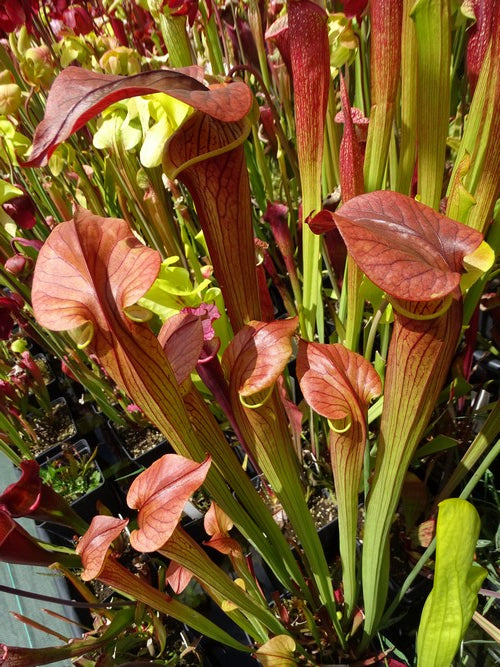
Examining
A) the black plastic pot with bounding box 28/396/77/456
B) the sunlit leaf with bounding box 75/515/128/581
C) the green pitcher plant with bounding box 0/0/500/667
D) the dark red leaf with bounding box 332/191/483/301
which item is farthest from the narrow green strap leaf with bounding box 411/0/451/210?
the black plastic pot with bounding box 28/396/77/456

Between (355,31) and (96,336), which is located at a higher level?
(355,31)

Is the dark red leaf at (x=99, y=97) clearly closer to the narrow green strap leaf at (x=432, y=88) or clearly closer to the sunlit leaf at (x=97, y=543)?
the narrow green strap leaf at (x=432, y=88)

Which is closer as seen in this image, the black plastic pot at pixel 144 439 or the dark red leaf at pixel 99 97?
the dark red leaf at pixel 99 97

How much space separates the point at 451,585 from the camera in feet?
1.37

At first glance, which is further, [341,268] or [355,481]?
[341,268]

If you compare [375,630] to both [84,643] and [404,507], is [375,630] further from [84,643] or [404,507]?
[84,643]

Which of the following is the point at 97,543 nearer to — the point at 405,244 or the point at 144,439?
the point at 405,244

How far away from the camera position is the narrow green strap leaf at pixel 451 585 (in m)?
0.39

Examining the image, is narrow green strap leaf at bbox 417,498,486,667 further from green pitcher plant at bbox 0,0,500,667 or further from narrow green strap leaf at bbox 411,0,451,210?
narrow green strap leaf at bbox 411,0,451,210

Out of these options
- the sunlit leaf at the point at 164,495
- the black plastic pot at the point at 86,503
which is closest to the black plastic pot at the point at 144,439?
the black plastic pot at the point at 86,503

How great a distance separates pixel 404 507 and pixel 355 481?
0.37 metres

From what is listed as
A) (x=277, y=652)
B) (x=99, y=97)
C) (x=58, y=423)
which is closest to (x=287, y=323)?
(x=99, y=97)

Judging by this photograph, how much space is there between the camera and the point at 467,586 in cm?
42

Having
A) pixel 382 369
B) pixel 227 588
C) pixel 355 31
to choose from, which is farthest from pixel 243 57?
pixel 227 588
